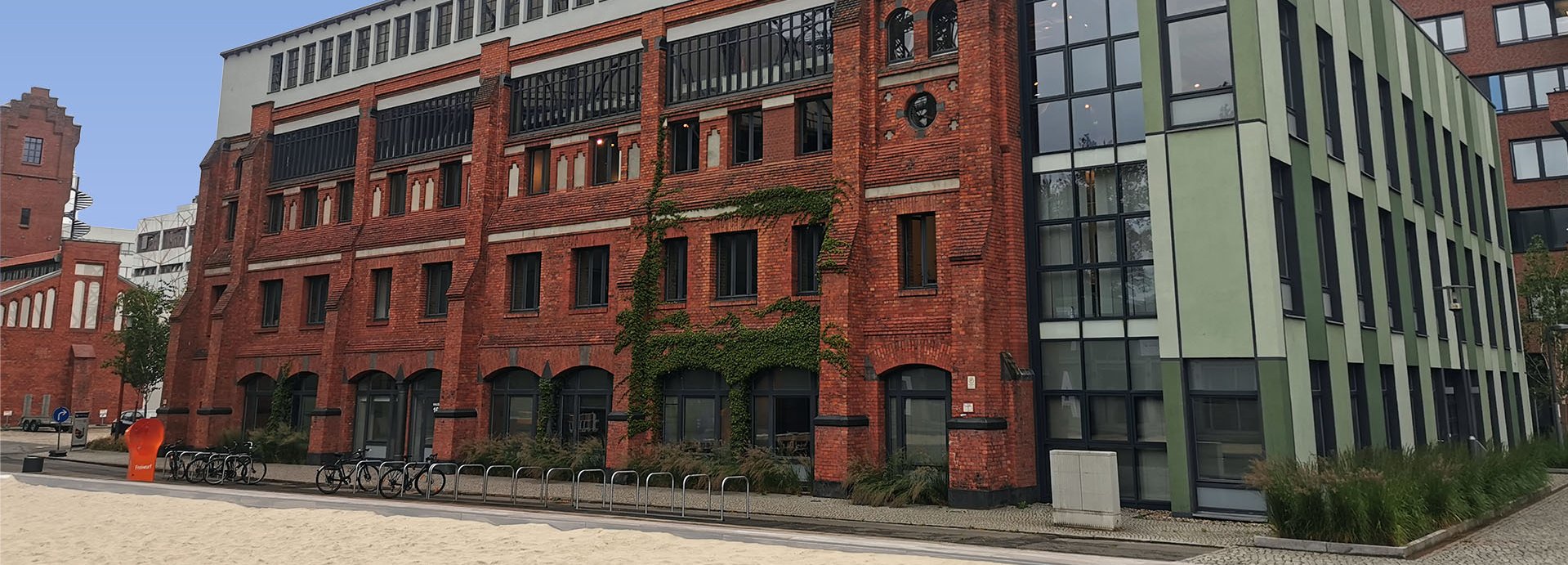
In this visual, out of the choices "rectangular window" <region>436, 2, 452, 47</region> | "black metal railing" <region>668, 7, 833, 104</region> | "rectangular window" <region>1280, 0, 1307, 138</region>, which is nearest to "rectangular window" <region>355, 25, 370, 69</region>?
"rectangular window" <region>436, 2, 452, 47</region>

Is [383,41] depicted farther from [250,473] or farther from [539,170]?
[250,473]

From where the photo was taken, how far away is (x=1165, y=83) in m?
18.2

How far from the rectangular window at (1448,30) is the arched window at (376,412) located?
4278cm

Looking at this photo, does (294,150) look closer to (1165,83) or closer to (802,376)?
(802,376)

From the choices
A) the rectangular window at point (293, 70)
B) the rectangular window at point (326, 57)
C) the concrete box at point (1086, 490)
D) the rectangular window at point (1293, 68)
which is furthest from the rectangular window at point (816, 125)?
the rectangular window at point (293, 70)

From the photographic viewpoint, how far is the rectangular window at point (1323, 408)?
18.4 metres

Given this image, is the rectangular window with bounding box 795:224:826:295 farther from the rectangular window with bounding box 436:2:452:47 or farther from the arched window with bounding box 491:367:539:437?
the rectangular window with bounding box 436:2:452:47

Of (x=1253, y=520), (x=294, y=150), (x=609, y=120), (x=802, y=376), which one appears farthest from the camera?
(x=294, y=150)

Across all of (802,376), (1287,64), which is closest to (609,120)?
(802,376)

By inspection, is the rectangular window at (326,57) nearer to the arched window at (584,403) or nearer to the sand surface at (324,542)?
the arched window at (584,403)

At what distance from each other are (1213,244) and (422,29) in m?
24.9

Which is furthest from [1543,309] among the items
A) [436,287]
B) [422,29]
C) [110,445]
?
[110,445]

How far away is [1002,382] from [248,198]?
2800 centimetres

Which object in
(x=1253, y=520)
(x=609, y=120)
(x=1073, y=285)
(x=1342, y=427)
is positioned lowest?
(x=1253, y=520)
